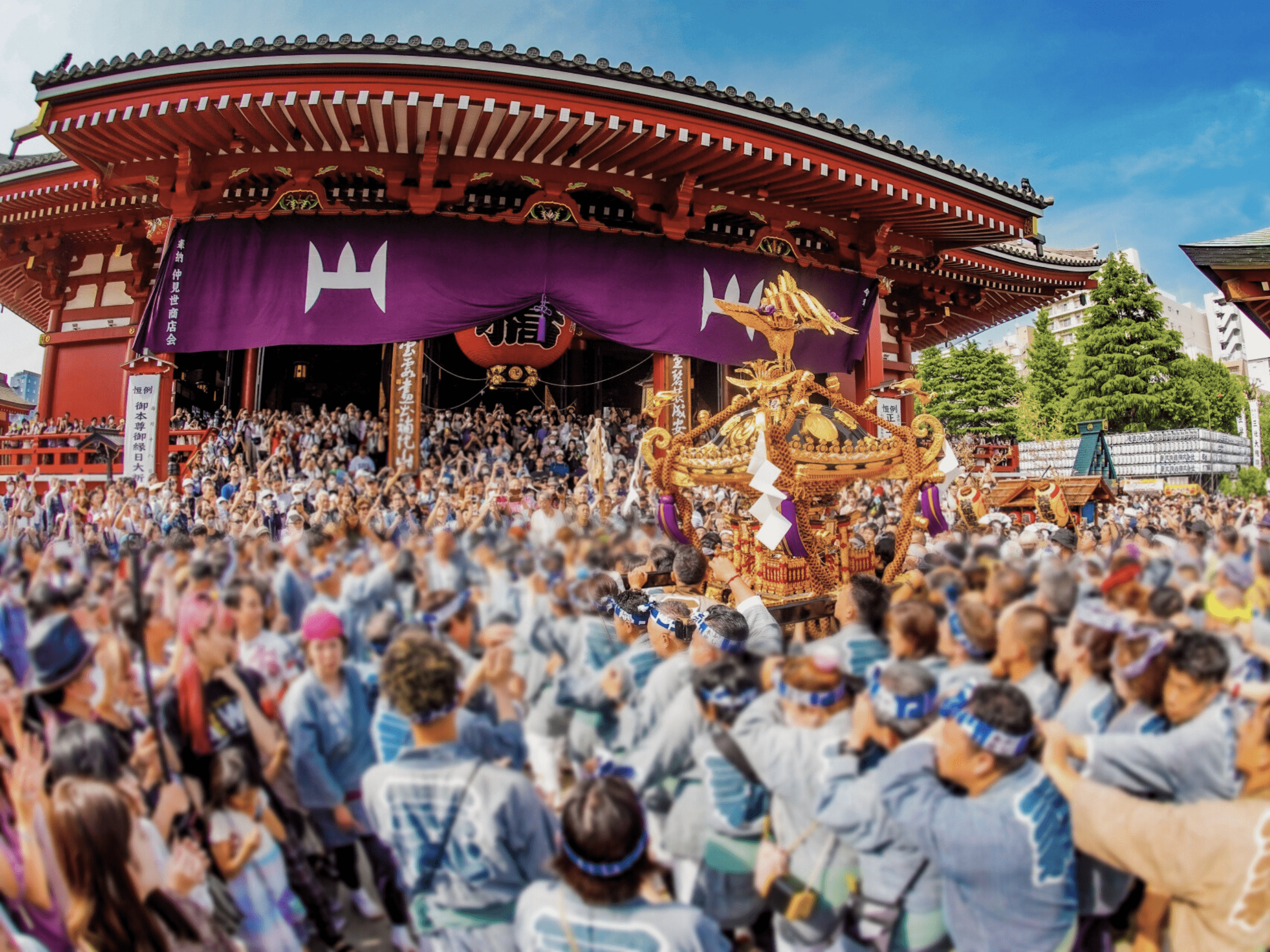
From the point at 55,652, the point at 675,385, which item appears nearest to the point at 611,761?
the point at 55,652

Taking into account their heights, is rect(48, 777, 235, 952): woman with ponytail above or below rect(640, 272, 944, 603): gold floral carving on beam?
below

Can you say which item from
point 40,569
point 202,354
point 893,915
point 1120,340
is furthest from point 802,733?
point 1120,340

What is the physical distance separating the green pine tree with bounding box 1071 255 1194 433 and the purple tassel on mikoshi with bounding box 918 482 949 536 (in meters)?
19.1

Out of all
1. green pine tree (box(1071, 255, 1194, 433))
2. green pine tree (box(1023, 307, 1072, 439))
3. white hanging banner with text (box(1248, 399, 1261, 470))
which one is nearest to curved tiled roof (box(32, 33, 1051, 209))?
green pine tree (box(1071, 255, 1194, 433))

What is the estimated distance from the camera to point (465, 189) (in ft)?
29.2

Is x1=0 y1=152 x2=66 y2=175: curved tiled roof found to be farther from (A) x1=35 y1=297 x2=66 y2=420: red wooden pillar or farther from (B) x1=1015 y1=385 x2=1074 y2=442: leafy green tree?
(B) x1=1015 y1=385 x2=1074 y2=442: leafy green tree

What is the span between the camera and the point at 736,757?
182 centimetres

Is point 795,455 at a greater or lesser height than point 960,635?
greater

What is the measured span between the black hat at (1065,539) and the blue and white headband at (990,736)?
2.31 meters

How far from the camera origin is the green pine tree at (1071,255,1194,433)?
19938mm

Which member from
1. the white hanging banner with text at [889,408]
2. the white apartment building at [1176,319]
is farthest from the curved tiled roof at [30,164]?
the white apartment building at [1176,319]

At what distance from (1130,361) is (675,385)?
17513 millimetres

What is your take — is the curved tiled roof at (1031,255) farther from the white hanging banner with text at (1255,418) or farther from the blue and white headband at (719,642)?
the white hanging banner with text at (1255,418)

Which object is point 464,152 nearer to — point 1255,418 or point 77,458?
point 77,458
